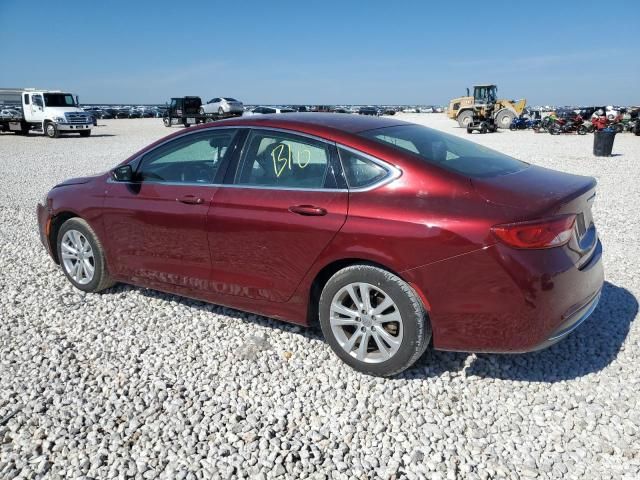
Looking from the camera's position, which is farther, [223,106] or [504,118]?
[223,106]

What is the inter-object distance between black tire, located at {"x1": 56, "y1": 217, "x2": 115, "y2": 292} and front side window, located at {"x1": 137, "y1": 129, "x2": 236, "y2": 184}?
0.77 meters

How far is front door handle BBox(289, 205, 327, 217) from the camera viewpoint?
3082 millimetres

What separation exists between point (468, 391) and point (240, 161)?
212 cm

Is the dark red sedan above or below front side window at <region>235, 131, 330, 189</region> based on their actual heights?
below

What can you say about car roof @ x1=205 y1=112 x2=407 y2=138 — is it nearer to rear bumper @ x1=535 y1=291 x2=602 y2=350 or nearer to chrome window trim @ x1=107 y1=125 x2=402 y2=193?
chrome window trim @ x1=107 y1=125 x2=402 y2=193

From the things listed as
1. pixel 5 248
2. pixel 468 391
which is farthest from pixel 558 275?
pixel 5 248

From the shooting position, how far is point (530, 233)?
2.62 m

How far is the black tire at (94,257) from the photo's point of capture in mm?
4367

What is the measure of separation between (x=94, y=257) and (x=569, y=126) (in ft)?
99.7

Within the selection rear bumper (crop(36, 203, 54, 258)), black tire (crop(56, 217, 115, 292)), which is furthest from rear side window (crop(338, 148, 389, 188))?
rear bumper (crop(36, 203, 54, 258))

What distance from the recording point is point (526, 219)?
2641mm

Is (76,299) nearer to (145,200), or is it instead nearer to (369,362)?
(145,200)

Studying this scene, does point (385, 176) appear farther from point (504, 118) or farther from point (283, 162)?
point (504, 118)

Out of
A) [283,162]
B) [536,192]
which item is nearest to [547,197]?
[536,192]
